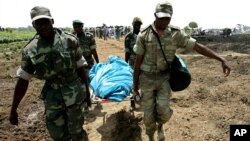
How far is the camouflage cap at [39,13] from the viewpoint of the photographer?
11.9 ft

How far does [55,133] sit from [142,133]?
74.1 inches

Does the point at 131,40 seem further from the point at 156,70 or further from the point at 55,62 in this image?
the point at 55,62

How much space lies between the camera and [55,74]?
3.83 m

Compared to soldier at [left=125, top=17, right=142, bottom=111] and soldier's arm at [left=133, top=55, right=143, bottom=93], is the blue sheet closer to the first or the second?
soldier at [left=125, top=17, right=142, bottom=111]

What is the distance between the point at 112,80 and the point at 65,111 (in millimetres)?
2478

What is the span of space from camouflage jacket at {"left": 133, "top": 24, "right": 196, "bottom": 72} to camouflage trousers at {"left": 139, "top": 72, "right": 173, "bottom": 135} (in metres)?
0.17

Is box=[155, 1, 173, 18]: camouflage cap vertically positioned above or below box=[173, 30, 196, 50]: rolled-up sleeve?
above

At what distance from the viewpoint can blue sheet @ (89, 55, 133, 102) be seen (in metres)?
6.04

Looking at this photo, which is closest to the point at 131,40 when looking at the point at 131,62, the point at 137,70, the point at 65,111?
the point at 131,62

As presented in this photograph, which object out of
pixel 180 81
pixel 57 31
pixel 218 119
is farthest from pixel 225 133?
pixel 57 31

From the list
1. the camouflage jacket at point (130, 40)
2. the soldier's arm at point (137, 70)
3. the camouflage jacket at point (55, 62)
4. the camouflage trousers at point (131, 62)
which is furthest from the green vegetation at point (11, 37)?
the camouflage jacket at point (55, 62)

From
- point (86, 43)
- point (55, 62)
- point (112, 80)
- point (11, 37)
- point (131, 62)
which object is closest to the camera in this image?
point (55, 62)

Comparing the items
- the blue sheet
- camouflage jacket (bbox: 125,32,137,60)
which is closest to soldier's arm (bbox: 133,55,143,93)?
the blue sheet

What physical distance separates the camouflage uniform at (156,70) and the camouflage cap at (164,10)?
0.21 m
